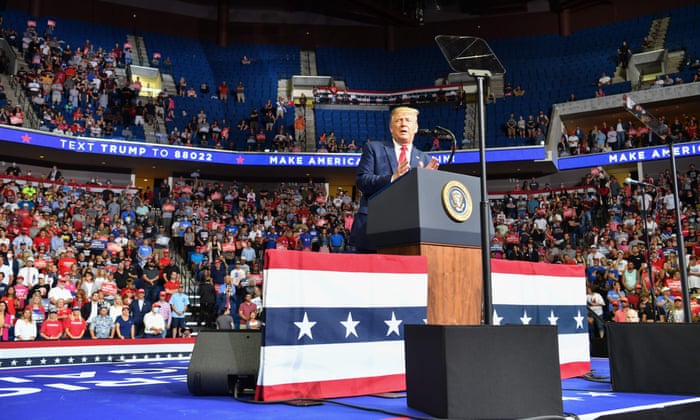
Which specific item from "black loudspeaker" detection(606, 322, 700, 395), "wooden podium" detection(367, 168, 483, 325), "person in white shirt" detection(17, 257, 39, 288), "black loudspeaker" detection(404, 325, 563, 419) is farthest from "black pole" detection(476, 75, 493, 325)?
"person in white shirt" detection(17, 257, 39, 288)

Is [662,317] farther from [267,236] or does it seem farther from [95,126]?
[95,126]

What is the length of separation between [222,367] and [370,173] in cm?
166

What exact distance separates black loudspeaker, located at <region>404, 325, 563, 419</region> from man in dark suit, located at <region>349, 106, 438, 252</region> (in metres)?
1.45

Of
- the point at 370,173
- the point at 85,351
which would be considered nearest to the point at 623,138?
the point at 85,351

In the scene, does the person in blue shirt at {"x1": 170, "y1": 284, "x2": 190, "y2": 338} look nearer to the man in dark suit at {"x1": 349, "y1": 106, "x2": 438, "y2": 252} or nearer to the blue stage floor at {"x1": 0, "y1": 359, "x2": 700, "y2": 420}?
the blue stage floor at {"x1": 0, "y1": 359, "x2": 700, "y2": 420}

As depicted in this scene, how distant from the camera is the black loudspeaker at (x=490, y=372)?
2648mm

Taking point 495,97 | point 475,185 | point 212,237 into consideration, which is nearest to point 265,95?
point 495,97

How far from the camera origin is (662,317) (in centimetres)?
1036

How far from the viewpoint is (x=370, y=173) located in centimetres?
425

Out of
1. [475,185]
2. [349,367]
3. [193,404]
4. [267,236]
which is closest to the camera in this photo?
[193,404]

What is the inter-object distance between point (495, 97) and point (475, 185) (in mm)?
21885

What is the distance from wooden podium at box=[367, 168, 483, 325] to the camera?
3.66 meters

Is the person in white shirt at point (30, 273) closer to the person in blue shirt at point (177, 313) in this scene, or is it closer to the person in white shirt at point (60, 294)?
the person in white shirt at point (60, 294)

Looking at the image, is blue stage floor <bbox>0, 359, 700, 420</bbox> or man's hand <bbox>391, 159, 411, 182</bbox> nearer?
blue stage floor <bbox>0, 359, 700, 420</bbox>
